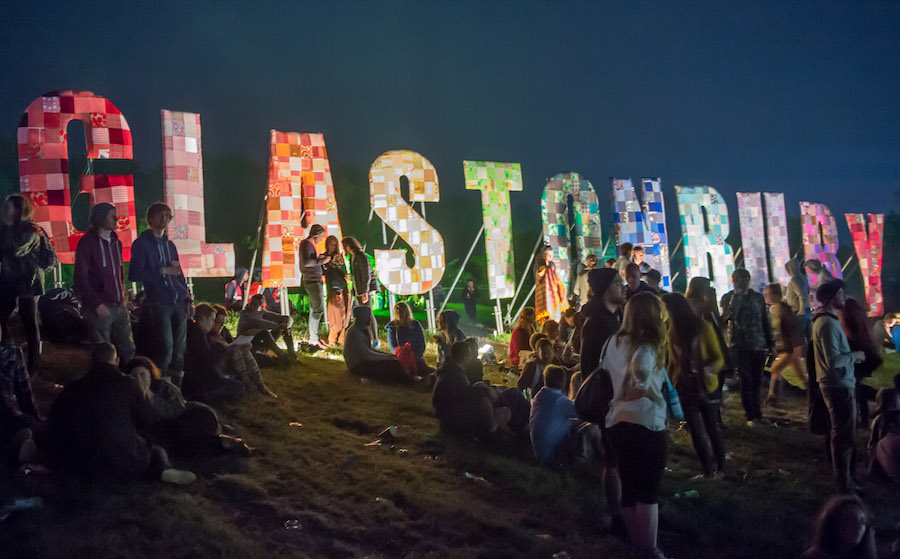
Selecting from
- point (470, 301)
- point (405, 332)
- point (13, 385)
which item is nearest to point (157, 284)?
point (13, 385)

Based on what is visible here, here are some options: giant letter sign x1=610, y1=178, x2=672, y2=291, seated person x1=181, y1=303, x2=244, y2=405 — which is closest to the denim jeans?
seated person x1=181, y1=303, x2=244, y2=405

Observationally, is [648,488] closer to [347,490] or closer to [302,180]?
[347,490]

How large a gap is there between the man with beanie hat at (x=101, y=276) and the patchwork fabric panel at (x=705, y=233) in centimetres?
1318

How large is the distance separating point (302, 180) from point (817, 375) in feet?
28.7

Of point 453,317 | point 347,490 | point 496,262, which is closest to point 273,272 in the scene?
point 453,317

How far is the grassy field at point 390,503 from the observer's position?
4320 millimetres

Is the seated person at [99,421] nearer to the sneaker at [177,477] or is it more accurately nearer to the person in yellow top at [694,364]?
the sneaker at [177,477]

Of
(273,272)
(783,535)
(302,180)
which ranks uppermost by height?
(302,180)

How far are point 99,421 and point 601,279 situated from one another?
3990 millimetres

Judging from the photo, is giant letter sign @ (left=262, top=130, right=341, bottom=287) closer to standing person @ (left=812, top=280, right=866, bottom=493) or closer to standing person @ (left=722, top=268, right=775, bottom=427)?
standing person @ (left=722, top=268, right=775, bottom=427)

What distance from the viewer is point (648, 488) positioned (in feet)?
13.5

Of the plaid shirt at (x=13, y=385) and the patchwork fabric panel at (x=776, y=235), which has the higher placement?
the patchwork fabric panel at (x=776, y=235)

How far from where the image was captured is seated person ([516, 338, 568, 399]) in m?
7.41

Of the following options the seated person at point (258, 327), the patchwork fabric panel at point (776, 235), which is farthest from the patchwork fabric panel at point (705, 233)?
the seated person at point (258, 327)
